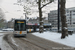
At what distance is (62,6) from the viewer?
1543 cm

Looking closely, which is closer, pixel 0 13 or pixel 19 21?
pixel 19 21

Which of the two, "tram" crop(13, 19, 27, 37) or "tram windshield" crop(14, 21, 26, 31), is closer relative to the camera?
"tram" crop(13, 19, 27, 37)

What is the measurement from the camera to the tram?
20.5 metres

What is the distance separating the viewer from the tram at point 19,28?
20.5 meters

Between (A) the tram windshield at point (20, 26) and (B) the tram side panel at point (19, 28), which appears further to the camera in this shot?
(A) the tram windshield at point (20, 26)

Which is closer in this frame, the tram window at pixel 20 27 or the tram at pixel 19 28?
the tram at pixel 19 28

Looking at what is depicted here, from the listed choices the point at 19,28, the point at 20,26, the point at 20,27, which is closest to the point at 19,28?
the point at 19,28

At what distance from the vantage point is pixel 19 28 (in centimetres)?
2081

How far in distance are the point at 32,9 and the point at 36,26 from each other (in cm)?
1699

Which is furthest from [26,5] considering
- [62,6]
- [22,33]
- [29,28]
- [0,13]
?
[0,13]

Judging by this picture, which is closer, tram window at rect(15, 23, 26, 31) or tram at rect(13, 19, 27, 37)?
tram at rect(13, 19, 27, 37)

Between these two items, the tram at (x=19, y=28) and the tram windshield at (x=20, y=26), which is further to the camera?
the tram windshield at (x=20, y=26)

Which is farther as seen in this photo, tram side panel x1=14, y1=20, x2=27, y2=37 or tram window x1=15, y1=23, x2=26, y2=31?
tram window x1=15, y1=23, x2=26, y2=31

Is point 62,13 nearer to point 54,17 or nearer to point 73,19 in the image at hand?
point 73,19
